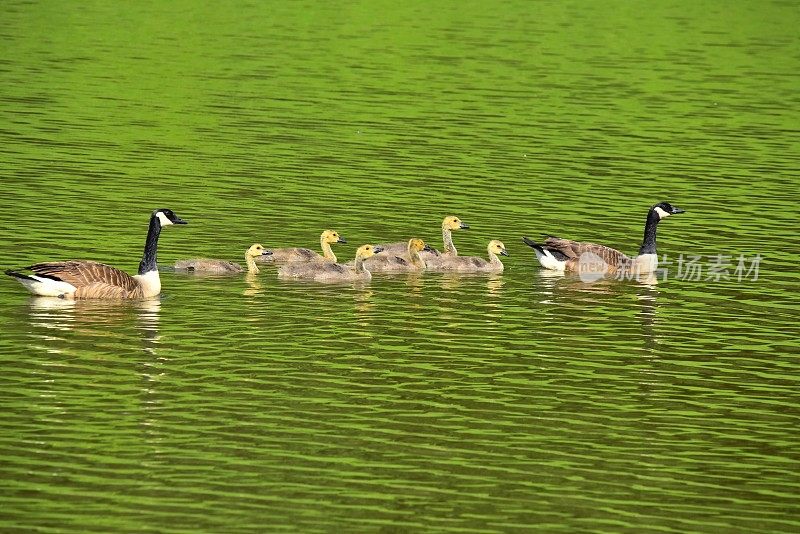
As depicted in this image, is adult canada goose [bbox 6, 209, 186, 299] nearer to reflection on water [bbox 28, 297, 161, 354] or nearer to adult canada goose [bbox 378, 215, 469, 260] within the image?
reflection on water [bbox 28, 297, 161, 354]

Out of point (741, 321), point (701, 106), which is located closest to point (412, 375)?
point (741, 321)

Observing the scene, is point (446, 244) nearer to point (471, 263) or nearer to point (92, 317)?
point (471, 263)

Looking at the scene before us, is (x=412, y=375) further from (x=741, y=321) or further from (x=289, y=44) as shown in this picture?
(x=289, y=44)

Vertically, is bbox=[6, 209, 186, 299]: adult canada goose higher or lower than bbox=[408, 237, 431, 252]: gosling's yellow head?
lower

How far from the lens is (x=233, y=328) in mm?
23750

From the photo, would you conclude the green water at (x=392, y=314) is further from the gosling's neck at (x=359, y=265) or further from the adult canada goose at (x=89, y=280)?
the gosling's neck at (x=359, y=265)

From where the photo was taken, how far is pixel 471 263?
29.1 m

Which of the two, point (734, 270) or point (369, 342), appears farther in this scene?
point (734, 270)

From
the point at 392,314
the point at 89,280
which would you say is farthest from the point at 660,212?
the point at 89,280

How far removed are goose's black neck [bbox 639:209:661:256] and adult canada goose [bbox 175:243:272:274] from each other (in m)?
7.40

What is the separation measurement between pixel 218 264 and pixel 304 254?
1.62m

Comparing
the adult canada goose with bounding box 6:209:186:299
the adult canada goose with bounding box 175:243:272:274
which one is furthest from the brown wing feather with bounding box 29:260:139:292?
the adult canada goose with bounding box 175:243:272:274

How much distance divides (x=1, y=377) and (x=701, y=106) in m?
37.8

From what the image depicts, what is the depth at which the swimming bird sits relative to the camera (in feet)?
95.8
